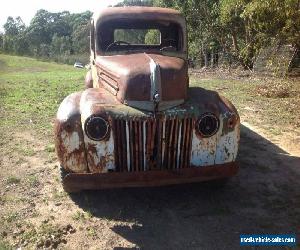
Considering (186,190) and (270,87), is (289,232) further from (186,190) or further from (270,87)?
(270,87)

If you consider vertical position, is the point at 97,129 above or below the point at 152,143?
above

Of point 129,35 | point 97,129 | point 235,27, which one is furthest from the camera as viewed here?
point 235,27

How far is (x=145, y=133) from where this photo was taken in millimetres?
4609

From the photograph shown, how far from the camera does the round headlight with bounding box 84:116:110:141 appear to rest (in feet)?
14.9

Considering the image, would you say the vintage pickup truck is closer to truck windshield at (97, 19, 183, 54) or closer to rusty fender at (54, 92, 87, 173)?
rusty fender at (54, 92, 87, 173)

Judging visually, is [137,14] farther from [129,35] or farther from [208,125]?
[129,35]

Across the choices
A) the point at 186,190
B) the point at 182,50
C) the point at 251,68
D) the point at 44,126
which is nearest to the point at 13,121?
the point at 44,126

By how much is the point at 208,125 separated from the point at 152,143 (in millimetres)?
674

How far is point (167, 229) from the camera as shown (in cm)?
454

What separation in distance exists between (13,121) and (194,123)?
5.61 meters

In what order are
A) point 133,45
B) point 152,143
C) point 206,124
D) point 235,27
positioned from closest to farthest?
point 152,143
point 206,124
point 133,45
point 235,27

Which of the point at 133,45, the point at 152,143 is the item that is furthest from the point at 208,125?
the point at 133,45

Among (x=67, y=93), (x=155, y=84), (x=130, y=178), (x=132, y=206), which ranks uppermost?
(x=155, y=84)

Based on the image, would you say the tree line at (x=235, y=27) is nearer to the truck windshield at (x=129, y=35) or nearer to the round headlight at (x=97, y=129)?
the truck windshield at (x=129, y=35)
